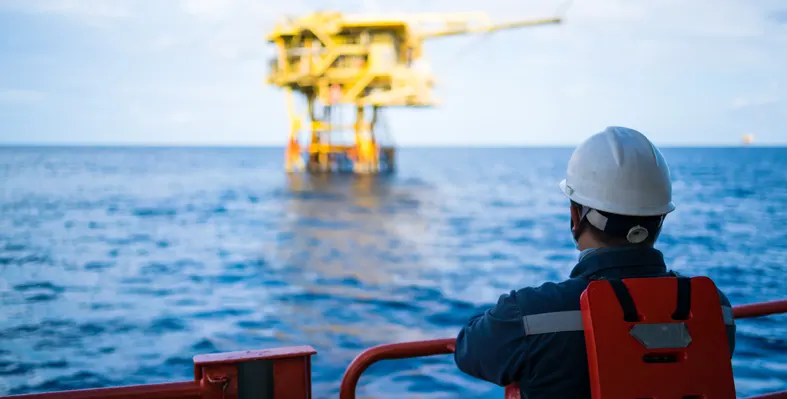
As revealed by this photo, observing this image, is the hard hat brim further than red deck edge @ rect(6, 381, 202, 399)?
No

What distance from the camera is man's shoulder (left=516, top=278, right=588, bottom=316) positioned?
190 centimetres

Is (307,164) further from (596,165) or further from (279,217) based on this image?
(596,165)

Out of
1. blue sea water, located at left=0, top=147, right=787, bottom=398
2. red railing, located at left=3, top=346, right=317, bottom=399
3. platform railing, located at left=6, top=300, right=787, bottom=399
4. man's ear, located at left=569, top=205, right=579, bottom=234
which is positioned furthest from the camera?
blue sea water, located at left=0, top=147, right=787, bottom=398

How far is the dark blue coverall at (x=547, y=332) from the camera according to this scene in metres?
1.90

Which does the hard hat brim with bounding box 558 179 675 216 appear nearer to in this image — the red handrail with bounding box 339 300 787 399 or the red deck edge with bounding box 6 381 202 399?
the red handrail with bounding box 339 300 787 399

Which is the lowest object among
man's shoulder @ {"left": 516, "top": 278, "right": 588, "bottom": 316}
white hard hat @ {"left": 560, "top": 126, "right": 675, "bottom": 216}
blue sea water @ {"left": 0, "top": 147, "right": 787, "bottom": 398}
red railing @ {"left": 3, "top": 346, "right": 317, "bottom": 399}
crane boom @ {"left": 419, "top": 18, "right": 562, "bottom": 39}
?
blue sea water @ {"left": 0, "top": 147, "right": 787, "bottom": 398}

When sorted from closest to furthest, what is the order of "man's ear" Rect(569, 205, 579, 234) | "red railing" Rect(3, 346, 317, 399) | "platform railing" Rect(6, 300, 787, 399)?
1. "man's ear" Rect(569, 205, 579, 234)
2. "red railing" Rect(3, 346, 317, 399)
3. "platform railing" Rect(6, 300, 787, 399)

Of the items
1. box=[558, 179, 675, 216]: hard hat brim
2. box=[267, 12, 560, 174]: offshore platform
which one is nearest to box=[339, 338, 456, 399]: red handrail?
box=[558, 179, 675, 216]: hard hat brim

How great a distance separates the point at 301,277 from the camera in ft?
49.4

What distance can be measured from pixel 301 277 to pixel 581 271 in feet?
43.6

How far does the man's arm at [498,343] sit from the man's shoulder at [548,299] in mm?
24

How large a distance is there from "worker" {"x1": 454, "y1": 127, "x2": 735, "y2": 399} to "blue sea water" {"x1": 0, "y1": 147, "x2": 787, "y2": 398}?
6000mm

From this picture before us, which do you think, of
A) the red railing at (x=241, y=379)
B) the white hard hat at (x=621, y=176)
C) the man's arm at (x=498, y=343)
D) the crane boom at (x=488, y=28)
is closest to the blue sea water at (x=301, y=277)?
the red railing at (x=241, y=379)

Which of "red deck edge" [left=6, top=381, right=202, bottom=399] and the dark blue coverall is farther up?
the dark blue coverall
